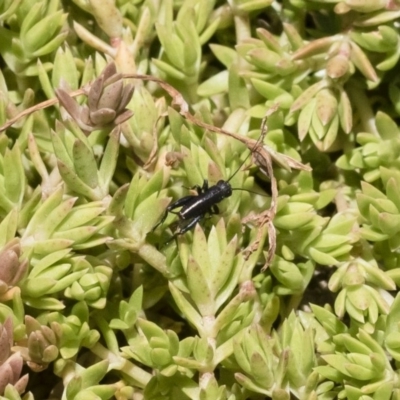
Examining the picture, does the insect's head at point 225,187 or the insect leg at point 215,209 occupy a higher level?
the insect's head at point 225,187

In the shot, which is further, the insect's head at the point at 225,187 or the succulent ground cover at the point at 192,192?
the insect's head at the point at 225,187

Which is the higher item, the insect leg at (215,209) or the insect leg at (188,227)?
the insect leg at (188,227)

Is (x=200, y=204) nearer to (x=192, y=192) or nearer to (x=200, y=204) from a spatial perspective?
(x=200, y=204)

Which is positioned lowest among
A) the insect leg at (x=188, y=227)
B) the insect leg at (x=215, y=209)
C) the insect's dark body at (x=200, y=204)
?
the insect leg at (x=215, y=209)

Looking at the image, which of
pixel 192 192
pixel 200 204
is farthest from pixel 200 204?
pixel 192 192

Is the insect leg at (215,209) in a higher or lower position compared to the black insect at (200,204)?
lower
